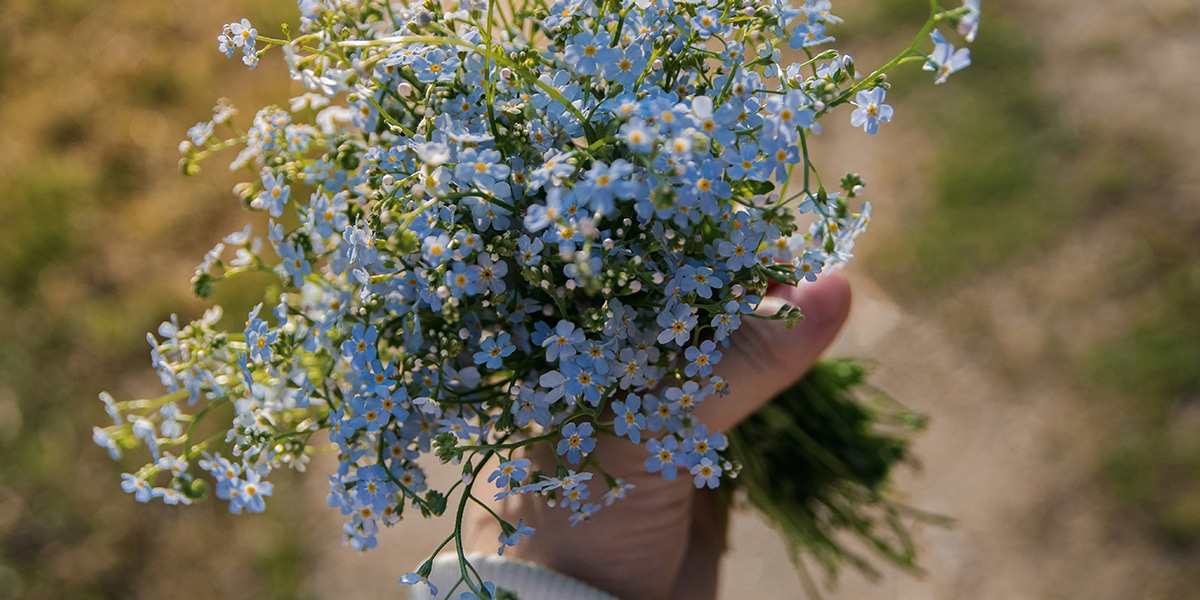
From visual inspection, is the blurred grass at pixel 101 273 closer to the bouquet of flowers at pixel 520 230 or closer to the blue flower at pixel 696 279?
the bouquet of flowers at pixel 520 230

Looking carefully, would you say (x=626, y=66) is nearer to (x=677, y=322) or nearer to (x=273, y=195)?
(x=677, y=322)

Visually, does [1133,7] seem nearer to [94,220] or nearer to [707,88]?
[707,88]

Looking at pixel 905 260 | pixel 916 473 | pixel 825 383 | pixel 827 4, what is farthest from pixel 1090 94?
pixel 827 4

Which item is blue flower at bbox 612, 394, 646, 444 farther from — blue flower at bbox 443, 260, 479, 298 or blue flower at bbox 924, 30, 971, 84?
blue flower at bbox 924, 30, 971, 84

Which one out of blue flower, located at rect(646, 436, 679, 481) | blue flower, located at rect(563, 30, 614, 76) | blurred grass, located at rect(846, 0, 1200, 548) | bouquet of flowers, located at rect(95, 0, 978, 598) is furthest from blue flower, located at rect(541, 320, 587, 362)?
blurred grass, located at rect(846, 0, 1200, 548)

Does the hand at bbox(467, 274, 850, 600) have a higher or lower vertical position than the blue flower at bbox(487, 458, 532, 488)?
higher

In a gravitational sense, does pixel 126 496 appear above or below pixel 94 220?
below
